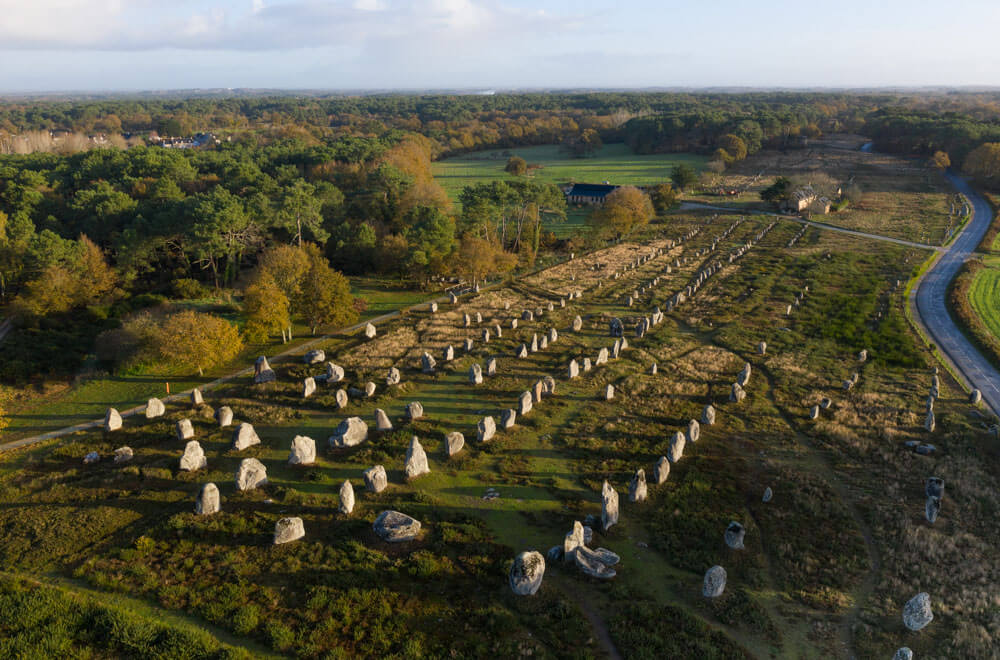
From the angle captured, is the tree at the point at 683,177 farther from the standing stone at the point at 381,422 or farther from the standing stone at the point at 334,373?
the standing stone at the point at 381,422

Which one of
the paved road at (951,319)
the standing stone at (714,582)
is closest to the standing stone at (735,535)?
the standing stone at (714,582)

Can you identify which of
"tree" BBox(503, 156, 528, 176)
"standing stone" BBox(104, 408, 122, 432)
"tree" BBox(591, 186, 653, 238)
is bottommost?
"standing stone" BBox(104, 408, 122, 432)

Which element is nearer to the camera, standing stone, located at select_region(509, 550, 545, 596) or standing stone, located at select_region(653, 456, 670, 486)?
standing stone, located at select_region(509, 550, 545, 596)

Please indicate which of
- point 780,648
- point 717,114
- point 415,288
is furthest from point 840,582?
point 717,114

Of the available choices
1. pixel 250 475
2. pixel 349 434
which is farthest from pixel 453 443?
pixel 250 475

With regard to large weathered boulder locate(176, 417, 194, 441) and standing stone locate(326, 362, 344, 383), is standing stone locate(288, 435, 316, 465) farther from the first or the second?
standing stone locate(326, 362, 344, 383)

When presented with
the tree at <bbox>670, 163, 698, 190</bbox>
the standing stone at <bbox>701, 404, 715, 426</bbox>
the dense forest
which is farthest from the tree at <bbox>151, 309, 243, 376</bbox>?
the tree at <bbox>670, 163, 698, 190</bbox>

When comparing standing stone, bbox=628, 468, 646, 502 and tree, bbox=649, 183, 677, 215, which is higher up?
tree, bbox=649, 183, 677, 215
